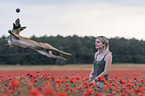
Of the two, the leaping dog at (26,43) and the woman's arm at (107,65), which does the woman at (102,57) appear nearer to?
the woman's arm at (107,65)

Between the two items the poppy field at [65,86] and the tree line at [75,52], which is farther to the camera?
the tree line at [75,52]

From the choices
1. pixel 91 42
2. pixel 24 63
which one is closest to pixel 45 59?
pixel 24 63

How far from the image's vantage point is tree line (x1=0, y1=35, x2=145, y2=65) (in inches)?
2068

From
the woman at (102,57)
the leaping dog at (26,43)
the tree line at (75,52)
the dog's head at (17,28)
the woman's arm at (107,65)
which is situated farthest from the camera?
the tree line at (75,52)

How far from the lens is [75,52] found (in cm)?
5781

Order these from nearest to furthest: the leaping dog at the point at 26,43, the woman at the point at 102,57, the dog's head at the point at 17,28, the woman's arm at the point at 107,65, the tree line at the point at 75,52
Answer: the leaping dog at the point at 26,43, the dog's head at the point at 17,28, the woman's arm at the point at 107,65, the woman at the point at 102,57, the tree line at the point at 75,52

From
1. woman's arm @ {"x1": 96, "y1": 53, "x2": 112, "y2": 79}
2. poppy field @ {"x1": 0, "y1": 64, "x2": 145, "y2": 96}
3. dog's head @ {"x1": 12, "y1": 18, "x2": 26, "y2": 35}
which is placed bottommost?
poppy field @ {"x1": 0, "y1": 64, "x2": 145, "y2": 96}

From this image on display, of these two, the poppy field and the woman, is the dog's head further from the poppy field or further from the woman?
the woman

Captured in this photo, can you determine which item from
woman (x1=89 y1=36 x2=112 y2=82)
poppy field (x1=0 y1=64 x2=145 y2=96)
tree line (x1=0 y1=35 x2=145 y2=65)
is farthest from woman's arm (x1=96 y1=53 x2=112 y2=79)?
tree line (x1=0 y1=35 x2=145 y2=65)

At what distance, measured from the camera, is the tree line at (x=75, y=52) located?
172ft

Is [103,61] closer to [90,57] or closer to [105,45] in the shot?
[105,45]

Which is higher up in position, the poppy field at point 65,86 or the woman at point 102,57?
the woman at point 102,57

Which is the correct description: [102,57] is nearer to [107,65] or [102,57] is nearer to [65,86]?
[107,65]

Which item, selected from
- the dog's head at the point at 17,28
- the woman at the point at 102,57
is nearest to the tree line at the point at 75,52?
the woman at the point at 102,57
